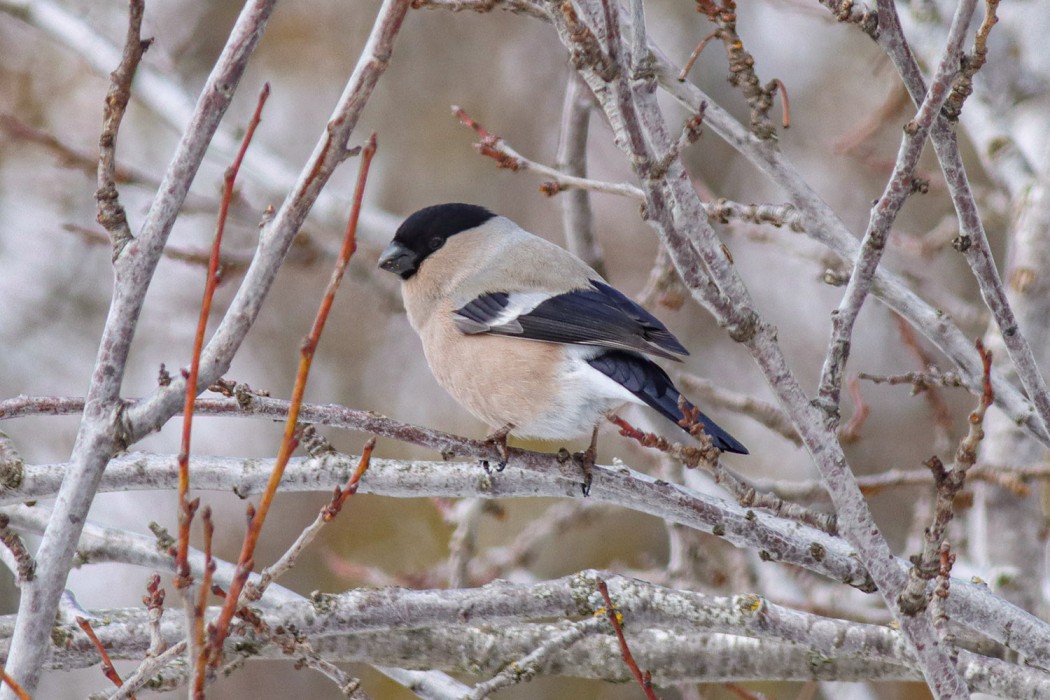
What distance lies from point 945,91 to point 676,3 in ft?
20.4

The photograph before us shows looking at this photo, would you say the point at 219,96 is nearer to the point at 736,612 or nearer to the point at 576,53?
the point at 576,53

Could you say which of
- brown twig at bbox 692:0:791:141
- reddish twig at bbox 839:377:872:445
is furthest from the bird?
reddish twig at bbox 839:377:872:445

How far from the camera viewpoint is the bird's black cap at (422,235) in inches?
142

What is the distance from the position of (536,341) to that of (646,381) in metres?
0.43

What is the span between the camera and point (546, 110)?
305 inches

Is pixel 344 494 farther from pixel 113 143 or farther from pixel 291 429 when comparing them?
pixel 113 143

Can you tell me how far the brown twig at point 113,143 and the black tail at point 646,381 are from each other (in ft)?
4.43

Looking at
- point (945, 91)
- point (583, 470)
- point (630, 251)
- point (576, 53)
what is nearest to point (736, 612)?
point (583, 470)

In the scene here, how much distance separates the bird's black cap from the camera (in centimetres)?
362

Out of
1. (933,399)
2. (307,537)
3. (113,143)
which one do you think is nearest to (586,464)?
(307,537)

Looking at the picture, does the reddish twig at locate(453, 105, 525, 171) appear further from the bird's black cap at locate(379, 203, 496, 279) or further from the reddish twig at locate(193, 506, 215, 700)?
the reddish twig at locate(193, 506, 215, 700)

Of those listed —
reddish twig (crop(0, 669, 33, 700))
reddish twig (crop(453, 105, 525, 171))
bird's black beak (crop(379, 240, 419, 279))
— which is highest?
bird's black beak (crop(379, 240, 419, 279))

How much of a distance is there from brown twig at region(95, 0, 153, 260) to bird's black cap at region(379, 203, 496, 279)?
1.87 metres

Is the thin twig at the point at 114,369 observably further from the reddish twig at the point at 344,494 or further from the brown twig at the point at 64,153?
the brown twig at the point at 64,153
